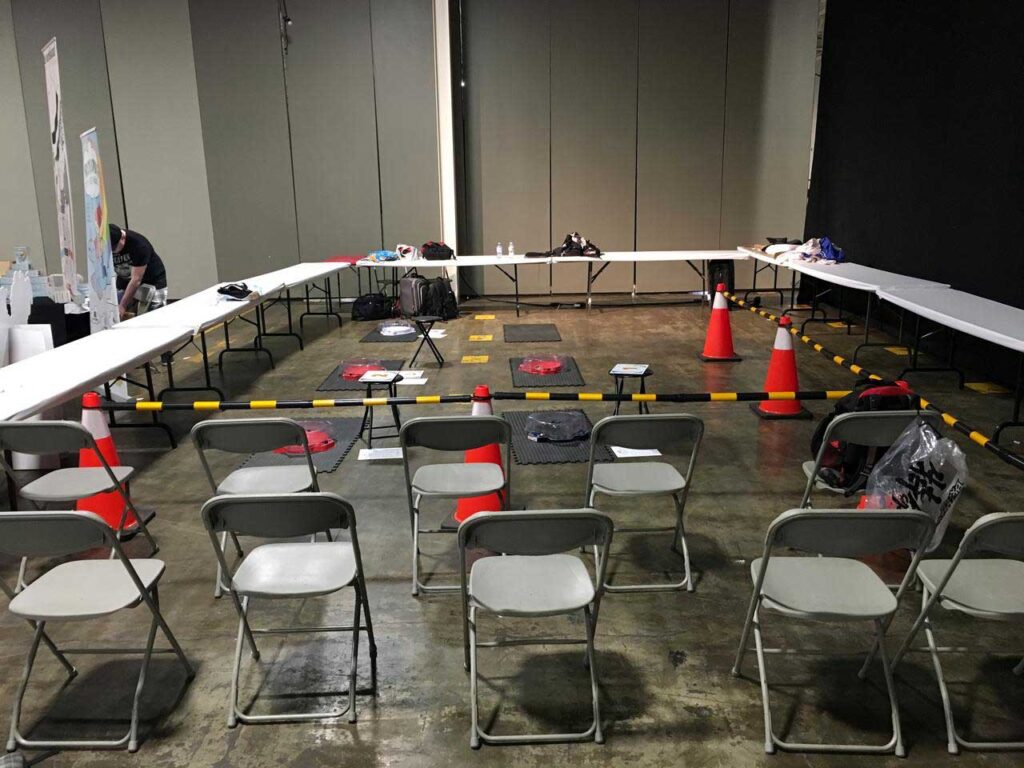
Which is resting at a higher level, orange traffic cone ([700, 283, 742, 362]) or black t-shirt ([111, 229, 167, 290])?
black t-shirt ([111, 229, 167, 290])

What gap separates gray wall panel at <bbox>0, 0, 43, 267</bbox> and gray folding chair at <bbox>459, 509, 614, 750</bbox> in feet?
32.6

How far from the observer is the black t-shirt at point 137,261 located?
252 inches

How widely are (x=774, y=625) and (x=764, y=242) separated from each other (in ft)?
27.6

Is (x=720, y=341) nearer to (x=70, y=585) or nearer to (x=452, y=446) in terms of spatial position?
(x=452, y=446)

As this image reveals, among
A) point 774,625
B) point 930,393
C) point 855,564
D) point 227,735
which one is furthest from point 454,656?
point 930,393

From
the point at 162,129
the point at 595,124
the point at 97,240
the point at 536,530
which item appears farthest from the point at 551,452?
the point at 162,129

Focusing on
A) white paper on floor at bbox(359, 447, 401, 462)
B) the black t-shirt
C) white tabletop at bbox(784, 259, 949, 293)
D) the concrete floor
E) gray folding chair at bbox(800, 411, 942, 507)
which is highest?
the black t-shirt

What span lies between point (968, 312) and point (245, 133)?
28.1 feet

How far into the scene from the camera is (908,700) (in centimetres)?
233

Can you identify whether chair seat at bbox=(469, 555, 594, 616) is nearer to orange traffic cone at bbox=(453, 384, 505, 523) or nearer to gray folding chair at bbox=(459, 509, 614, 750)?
gray folding chair at bbox=(459, 509, 614, 750)

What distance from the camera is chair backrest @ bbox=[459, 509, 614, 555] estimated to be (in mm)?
2027

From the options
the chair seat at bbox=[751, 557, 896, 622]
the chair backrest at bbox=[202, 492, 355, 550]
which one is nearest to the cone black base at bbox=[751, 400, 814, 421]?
the chair seat at bbox=[751, 557, 896, 622]

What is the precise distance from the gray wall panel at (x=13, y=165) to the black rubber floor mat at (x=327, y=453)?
705 cm

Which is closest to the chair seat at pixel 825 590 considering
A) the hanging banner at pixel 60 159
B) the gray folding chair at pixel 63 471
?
the gray folding chair at pixel 63 471
